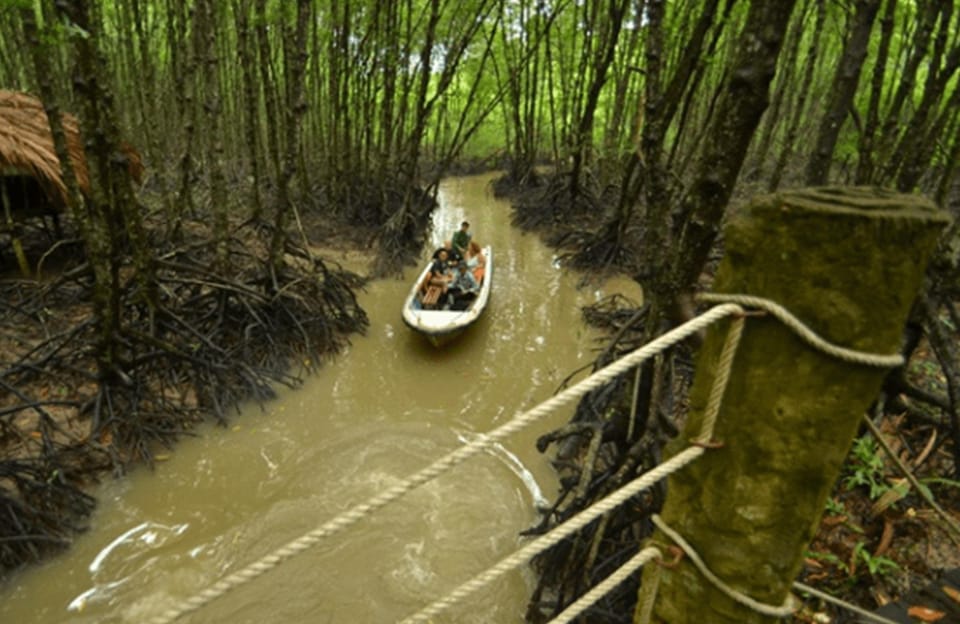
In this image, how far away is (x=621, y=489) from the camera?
4.42 ft

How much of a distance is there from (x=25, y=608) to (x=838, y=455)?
513 centimetres

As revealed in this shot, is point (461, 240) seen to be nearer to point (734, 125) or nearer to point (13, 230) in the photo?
point (13, 230)

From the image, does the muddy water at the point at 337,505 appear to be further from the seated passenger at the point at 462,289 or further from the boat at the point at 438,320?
the seated passenger at the point at 462,289

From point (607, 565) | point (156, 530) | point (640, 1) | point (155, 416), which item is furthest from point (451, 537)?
point (640, 1)

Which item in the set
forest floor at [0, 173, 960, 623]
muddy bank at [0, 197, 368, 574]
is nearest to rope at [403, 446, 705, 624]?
forest floor at [0, 173, 960, 623]

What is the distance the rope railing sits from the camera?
1.17 meters

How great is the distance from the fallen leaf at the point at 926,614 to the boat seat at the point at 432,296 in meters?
6.52

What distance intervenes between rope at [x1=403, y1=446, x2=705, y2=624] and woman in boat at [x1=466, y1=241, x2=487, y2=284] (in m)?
7.43

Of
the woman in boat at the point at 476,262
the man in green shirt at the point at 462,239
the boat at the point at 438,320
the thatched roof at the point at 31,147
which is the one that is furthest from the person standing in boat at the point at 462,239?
the thatched roof at the point at 31,147

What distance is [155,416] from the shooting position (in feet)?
16.9

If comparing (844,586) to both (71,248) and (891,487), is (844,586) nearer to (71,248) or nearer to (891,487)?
(891,487)

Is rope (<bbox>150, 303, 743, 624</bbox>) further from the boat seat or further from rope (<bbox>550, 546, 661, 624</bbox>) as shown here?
the boat seat

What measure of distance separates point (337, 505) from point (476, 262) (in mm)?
5198

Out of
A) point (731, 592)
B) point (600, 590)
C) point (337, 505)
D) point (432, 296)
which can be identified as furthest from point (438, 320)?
point (731, 592)
